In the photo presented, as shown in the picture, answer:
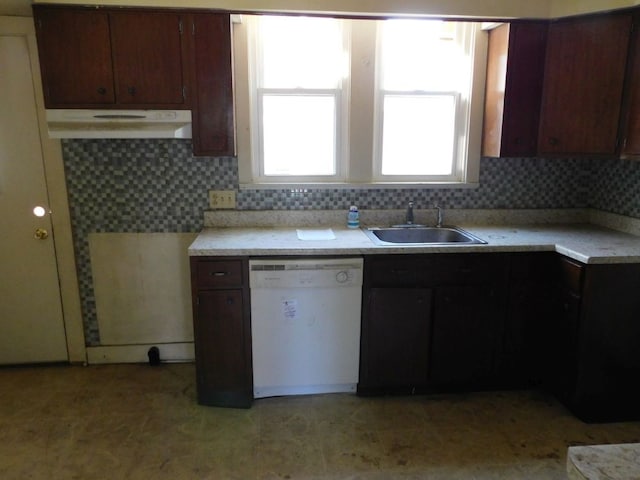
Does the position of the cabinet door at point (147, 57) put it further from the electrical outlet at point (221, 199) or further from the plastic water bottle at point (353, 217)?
the plastic water bottle at point (353, 217)

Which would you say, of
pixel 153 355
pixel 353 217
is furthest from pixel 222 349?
pixel 353 217

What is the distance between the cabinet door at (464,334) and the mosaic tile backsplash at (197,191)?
77 cm

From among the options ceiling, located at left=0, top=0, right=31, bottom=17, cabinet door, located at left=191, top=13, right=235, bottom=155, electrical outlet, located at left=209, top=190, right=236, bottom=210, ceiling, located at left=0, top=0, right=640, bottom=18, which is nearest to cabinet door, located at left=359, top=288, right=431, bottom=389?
electrical outlet, located at left=209, top=190, right=236, bottom=210

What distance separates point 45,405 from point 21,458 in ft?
1.52

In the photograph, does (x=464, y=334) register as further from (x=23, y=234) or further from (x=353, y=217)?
(x=23, y=234)

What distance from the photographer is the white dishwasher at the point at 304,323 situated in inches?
101

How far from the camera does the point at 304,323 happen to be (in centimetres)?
264

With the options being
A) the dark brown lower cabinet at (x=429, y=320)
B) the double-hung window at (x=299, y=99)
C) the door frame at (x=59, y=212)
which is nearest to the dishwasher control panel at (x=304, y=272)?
the dark brown lower cabinet at (x=429, y=320)

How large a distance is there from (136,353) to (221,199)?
123 cm

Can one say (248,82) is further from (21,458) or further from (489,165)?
(21,458)

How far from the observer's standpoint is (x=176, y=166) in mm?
2967

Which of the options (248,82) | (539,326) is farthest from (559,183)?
(248,82)

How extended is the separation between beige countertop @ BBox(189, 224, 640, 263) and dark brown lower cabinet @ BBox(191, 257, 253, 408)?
0.11 m

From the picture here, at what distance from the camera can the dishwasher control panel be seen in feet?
8.33
